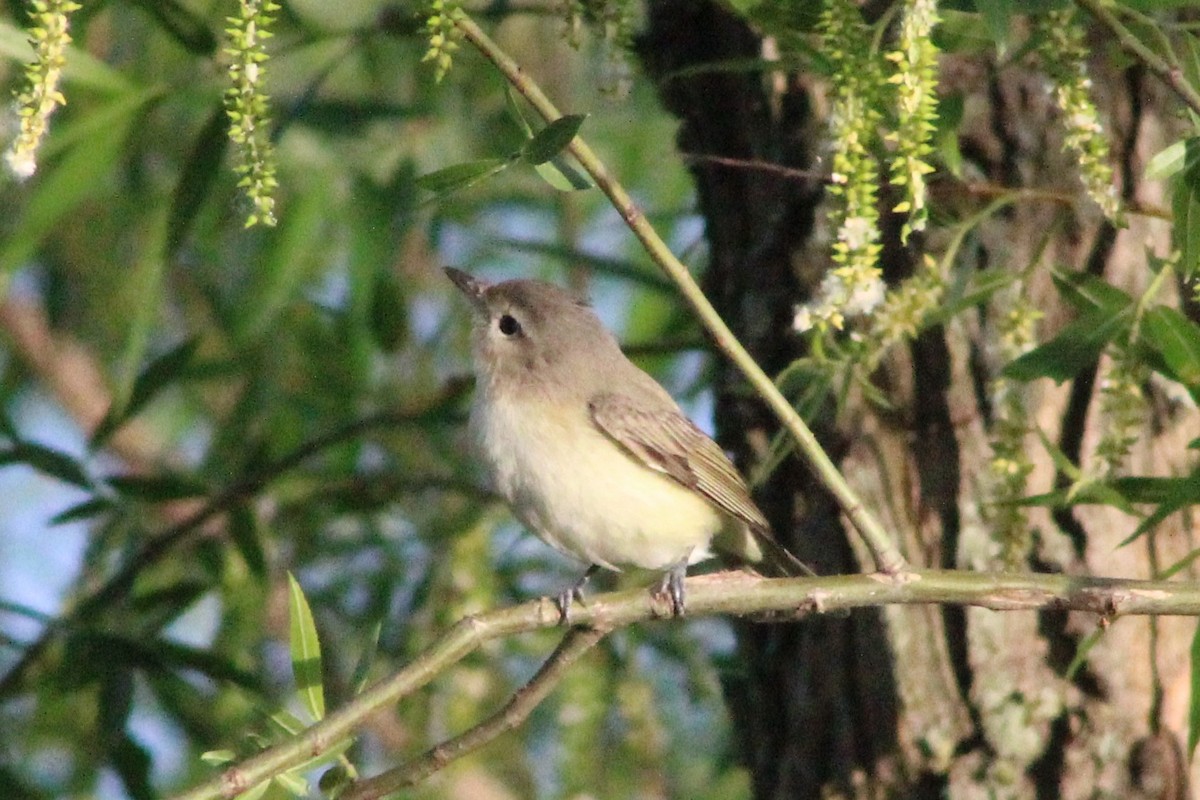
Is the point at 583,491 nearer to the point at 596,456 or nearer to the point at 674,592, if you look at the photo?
the point at 596,456

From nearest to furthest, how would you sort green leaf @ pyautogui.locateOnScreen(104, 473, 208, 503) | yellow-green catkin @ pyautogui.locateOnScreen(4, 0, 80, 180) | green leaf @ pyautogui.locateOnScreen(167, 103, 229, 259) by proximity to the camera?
1. yellow-green catkin @ pyautogui.locateOnScreen(4, 0, 80, 180)
2. green leaf @ pyautogui.locateOnScreen(167, 103, 229, 259)
3. green leaf @ pyautogui.locateOnScreen(104, 473, 208, 503)

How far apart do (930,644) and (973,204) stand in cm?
88

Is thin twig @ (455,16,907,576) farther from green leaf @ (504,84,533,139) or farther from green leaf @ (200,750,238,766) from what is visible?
green leaf @ (200,750,238,766)

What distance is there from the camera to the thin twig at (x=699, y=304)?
2297 millimetres

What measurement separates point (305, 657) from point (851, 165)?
3.44ft

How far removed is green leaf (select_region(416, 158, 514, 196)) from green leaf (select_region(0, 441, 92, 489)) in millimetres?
1968

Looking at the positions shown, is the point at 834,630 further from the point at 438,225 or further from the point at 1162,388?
the point at 438,225

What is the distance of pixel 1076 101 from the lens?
2340 millimetres

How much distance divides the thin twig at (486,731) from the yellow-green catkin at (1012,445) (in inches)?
31.0

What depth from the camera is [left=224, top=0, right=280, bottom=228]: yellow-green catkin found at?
2.11 m

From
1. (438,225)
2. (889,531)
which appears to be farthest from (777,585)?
(438,225)

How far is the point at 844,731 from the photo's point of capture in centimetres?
344

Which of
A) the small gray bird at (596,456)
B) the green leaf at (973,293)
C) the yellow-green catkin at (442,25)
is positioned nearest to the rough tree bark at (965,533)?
the green leaf at (973,293)

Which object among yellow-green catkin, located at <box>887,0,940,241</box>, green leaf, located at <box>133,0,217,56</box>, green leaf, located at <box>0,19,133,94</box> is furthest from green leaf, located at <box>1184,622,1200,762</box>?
green leaf, located at <box>0,19,133,94</box>
